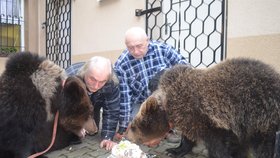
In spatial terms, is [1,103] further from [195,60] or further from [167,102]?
[195,60]

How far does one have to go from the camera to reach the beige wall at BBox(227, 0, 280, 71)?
4605 mm

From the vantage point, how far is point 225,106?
293 cm

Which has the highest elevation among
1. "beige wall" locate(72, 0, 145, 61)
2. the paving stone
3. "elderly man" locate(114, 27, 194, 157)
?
"beige wall" locate(72, 0, 145, 61)

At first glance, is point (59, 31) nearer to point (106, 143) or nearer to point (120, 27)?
point (120, 27)

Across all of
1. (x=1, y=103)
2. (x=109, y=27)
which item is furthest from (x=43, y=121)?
(x=109, y=27)

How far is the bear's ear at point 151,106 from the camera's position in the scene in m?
3.34

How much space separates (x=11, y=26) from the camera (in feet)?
36.3

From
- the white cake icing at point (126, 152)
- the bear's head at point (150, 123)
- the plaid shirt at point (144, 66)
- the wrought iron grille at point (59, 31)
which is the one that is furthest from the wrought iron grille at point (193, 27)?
the wrought iron grille at point (59, 31)

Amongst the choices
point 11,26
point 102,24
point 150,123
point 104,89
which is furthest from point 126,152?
point 11,26

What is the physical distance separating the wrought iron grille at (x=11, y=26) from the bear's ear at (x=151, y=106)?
855 cm

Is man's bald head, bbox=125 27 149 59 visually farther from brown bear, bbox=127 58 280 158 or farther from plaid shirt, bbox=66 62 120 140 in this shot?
brown bear, bbox=127 58 280 158

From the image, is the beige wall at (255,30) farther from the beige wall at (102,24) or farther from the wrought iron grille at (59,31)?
the wrought iron grille at (59,31)

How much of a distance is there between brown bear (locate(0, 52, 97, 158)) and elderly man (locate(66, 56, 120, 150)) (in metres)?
0.19

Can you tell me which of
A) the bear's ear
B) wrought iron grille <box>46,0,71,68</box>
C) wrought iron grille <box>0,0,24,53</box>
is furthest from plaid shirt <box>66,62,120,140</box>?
wrought iron grille <box>0,0,24,53</box>
